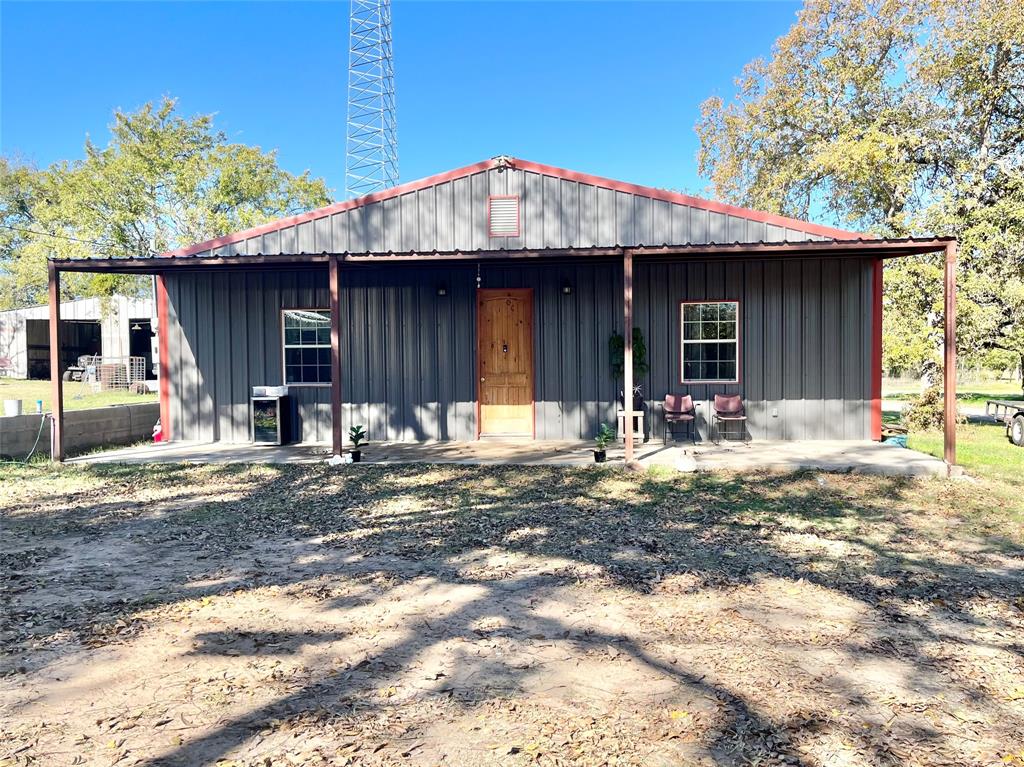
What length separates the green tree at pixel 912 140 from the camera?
12164 millimetres

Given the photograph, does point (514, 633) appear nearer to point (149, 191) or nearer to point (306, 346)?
point (306, 346)

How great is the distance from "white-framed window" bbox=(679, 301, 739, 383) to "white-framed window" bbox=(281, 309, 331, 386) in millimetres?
5357

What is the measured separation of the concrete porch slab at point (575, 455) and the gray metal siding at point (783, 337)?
0.47 m

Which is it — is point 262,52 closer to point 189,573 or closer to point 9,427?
point 9,427

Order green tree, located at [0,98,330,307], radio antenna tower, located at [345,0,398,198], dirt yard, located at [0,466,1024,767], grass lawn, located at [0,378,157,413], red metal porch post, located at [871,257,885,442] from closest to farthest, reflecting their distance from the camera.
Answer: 1. dirt yard, located at [0,466,1024,767]
2. red metal porch post, located at [871,257,885,442]
3. grass lawn, located at [0,378,157,413]
4. green tree, located at [0,98,330,307]
5. radio antenna tower, located at [345,0,398,198]

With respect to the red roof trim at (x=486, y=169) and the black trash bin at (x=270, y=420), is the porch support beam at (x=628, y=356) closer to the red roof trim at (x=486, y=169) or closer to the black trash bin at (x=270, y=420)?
the red roof trim at (x=486, y=169)

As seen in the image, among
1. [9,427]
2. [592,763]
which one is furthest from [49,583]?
[9,427]

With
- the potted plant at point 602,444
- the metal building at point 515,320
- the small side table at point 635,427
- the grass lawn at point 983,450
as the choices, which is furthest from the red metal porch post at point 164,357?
the grass lawn at point 983,450

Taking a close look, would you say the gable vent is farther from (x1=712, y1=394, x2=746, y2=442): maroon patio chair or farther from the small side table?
(x1=712, y1=394, x2=746, y2=442): maroon patio chair

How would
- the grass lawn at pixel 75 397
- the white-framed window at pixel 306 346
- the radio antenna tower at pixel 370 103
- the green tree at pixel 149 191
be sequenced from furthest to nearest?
the radio antenna tower at pixel 370 103 → the green tree at pixel 149 191 → the grass lawn at pixel 75 397 → the white-framed window at pixel 306 346

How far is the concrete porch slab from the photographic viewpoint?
7453 mm

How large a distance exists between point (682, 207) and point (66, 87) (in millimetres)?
29030

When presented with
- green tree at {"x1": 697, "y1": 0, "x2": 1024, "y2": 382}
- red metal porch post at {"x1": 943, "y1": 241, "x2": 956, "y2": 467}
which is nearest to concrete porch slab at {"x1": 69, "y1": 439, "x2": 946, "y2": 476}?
red metal porch post at {"x1": 943, "y1": 241, "x2": 956, "y2": 467}

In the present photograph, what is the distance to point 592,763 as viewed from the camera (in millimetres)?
2092
